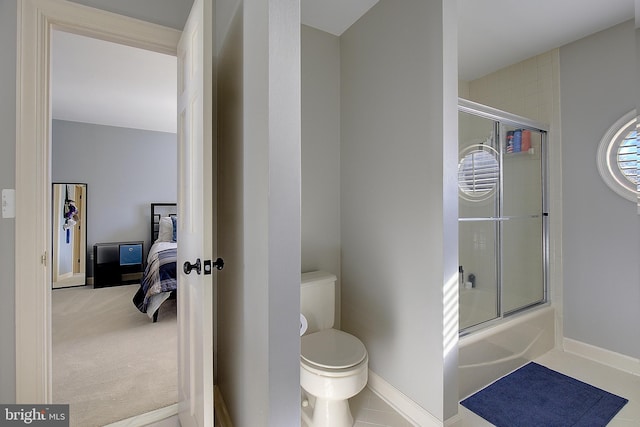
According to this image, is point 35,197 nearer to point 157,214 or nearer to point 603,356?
point 603,356

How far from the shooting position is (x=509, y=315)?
2283mm

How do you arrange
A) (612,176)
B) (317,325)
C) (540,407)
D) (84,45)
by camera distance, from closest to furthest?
(540,407) → (317,325) → (612,176) → (84,45)

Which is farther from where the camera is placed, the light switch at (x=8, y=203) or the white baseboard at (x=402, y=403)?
the white baseboard at (x=402, y=403)

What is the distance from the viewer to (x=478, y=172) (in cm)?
252

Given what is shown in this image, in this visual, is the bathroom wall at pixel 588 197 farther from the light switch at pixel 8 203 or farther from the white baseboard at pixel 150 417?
the light switch at pixel 8 203

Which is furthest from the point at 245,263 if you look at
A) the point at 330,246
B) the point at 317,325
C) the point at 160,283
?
the point at 160,283

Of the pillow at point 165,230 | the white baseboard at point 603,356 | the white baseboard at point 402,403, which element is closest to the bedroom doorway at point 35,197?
the white baseboard at point 402,403

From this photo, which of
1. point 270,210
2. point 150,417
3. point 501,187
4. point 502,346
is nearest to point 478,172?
point 501,187

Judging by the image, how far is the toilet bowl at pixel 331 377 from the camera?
1475 mm

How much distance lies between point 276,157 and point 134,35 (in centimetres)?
131

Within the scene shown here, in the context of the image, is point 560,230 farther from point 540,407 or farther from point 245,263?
point 245,263

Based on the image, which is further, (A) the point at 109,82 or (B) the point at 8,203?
(A) the point at 109,82

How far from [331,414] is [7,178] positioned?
1913 millimetres

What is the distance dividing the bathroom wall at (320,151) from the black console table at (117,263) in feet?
13.4
